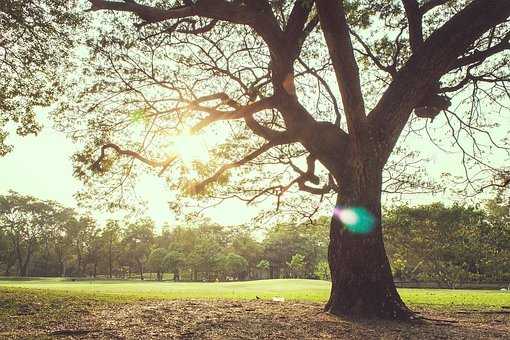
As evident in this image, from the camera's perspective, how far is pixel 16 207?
71.7 m

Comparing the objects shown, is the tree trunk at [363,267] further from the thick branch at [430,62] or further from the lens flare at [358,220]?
the thick branch at [430,62]

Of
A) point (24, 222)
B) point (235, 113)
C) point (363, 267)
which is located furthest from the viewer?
point (24, 222)

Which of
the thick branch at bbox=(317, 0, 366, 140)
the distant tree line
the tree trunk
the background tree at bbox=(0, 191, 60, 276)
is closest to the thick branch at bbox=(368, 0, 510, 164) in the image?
the thick branch at bbox=(317, 0, 366, 140)

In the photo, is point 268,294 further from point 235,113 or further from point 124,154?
point 235,113

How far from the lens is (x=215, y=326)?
6.30 meters

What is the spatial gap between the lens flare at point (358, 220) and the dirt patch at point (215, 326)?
1703 mm

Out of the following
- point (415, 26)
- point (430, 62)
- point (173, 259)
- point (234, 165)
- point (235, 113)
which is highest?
point (415, 26)

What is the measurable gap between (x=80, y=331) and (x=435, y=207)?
41682mm

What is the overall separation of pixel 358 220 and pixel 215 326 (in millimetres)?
3437

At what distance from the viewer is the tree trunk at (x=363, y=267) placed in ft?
24.2

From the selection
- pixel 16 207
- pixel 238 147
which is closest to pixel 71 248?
pixel 16 207

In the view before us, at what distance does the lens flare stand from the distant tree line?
35694 millimetres

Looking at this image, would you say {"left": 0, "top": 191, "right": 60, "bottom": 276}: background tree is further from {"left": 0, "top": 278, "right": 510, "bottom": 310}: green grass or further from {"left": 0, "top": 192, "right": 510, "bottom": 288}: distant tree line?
{"left": 0, "top": 278, "right": 510, "bottom": 310}: green grass

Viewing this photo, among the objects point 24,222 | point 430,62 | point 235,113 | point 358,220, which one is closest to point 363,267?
point 358,220
